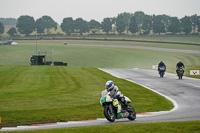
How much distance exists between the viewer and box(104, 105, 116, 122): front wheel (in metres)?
14.8

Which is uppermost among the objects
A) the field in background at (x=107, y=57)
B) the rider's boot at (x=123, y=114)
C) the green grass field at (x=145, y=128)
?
the green grass field at (x=145, y=128)

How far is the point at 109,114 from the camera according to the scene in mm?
14891

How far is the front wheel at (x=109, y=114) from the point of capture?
14781 mm

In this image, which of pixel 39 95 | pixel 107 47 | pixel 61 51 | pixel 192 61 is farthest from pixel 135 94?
pixel 107 47

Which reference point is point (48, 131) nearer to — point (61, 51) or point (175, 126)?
point (175, 126)

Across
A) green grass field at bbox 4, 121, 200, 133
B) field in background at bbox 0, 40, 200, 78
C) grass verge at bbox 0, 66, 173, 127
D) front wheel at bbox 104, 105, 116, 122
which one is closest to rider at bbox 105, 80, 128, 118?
front wheel at bbox 104, 105, 116, 122

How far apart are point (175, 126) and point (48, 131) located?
13.9 ft

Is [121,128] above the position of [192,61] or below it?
above

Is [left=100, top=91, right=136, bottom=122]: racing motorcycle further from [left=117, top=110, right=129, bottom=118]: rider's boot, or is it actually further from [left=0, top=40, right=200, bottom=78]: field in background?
[left=0, top=40, right=200, bottom=78]: field in background

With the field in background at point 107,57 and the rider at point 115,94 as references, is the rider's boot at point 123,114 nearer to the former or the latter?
the rider at point 115,94

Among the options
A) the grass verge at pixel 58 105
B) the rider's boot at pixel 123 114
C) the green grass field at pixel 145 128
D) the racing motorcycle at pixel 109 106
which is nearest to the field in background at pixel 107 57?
the grass verge at pixel 58 105

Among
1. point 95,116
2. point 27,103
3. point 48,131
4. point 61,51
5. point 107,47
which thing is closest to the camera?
point 48,131

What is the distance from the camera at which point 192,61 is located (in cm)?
8925

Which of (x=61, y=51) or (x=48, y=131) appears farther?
(x=61, y=51)
